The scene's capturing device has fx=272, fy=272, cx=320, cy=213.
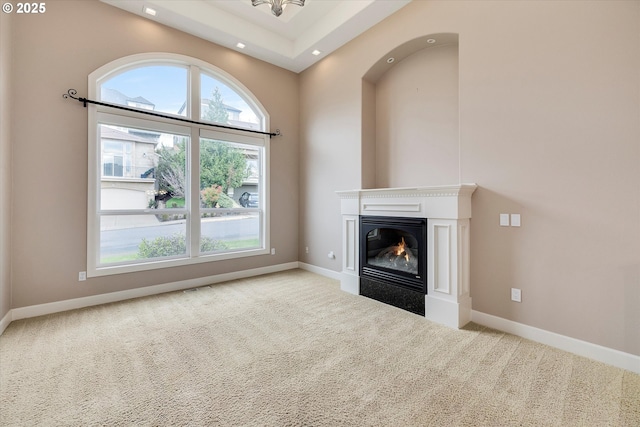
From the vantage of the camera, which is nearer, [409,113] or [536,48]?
[536,48]

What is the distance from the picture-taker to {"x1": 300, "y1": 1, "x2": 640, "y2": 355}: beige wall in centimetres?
209

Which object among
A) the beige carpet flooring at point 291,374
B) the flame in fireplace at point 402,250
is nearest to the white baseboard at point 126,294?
the beige carpet flooring at point 291,374

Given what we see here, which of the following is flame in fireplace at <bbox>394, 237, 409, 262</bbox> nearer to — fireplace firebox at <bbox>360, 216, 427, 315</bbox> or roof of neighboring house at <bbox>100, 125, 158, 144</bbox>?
fireplace firebox at <bbox>360, 216, 427, 315</bbox>

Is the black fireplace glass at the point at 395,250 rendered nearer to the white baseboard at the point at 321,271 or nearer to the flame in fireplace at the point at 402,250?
the flame in fireplace at the point at 402,250

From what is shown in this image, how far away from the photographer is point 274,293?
12.4 feet

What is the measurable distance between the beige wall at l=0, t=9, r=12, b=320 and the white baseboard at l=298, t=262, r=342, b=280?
375 centimetres

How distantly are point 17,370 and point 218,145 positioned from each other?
3.36 metres

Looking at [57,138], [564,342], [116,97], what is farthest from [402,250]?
[57,138]

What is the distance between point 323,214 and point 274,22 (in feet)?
10.2

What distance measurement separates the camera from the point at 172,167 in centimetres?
399

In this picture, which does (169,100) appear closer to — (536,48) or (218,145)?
(218,145)

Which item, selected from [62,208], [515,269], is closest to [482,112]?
[515,269]

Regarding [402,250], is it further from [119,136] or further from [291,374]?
[119,136]

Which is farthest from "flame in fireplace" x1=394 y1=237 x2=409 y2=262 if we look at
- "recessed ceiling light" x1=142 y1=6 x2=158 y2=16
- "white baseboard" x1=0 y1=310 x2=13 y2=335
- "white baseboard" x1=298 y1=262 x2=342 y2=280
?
"recessed ceiling light" x1=142 y1=6 x2=158 y2=16
